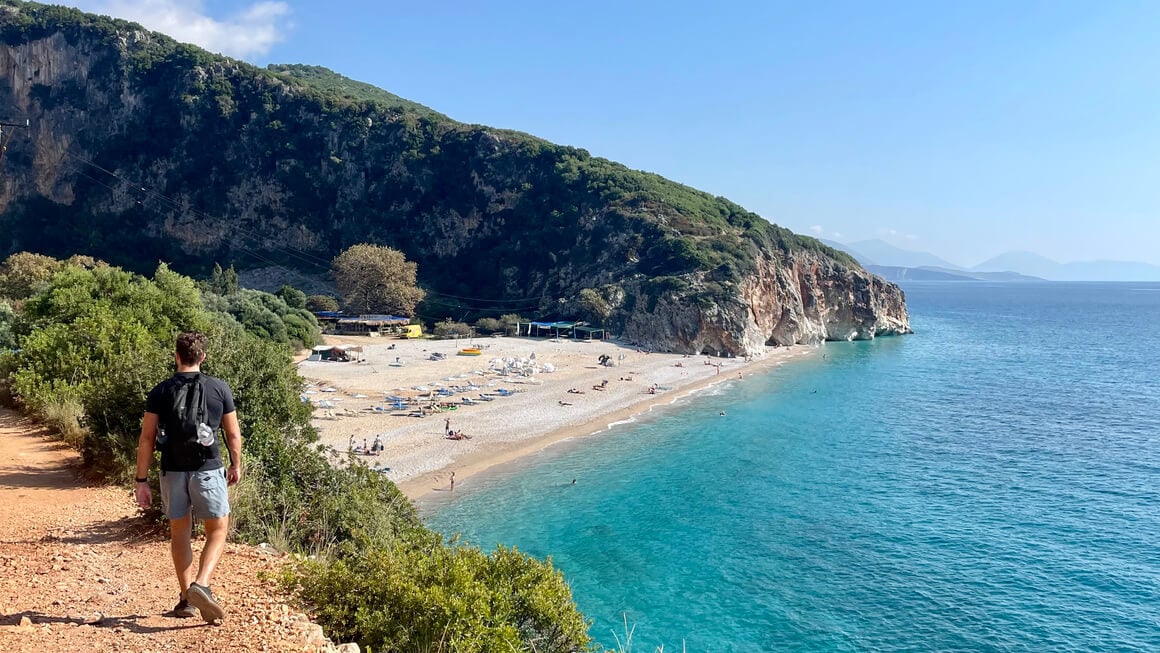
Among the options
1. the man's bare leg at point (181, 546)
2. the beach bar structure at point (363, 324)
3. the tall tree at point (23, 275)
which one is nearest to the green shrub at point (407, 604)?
the man's bare leg at point (181, 546)

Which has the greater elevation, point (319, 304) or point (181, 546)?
point (319, 304)

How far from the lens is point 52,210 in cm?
8650

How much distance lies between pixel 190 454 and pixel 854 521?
23.2 metres

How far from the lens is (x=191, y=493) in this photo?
5191mm

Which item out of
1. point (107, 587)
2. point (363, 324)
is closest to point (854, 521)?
point (107, 587)

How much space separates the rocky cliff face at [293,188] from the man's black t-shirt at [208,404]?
73368 mm

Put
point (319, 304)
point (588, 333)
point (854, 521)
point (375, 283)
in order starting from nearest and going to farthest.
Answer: point (854, 521), point (375, 283), point (588, 333), point (319, 304)

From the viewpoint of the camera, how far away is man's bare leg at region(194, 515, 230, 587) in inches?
204

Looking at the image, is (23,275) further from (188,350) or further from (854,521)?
(854,521)

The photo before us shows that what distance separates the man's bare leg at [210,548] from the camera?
204 inches

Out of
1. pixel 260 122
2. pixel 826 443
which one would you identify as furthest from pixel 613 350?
pixel 260 122

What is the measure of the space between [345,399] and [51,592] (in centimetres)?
3268

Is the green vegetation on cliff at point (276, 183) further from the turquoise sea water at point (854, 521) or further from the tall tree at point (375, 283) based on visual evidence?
the turquoise sea water at point (854, 521)

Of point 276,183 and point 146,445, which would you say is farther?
point 276,183
